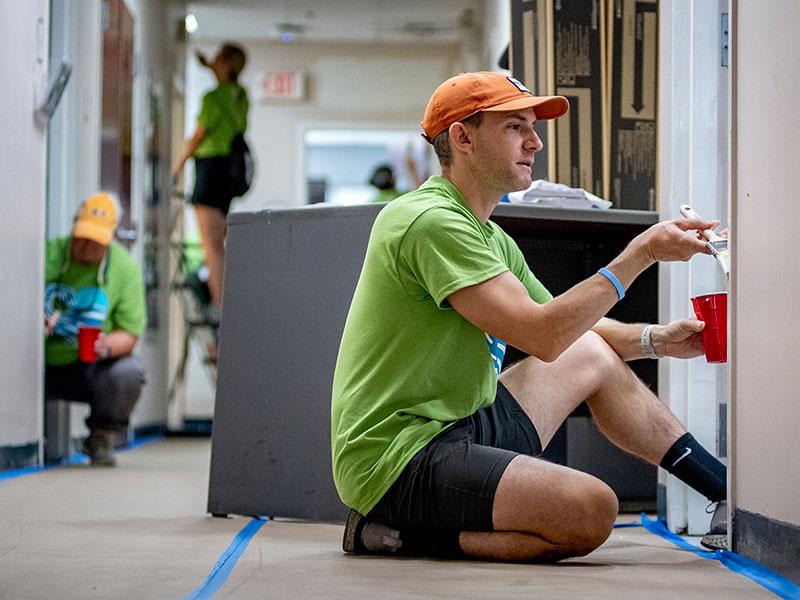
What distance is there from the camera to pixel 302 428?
2.92m

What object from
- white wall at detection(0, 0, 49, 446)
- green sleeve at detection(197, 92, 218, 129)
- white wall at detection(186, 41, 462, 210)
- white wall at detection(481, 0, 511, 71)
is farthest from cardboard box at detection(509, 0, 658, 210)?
white wall at detection(186, 41, 462, 210)

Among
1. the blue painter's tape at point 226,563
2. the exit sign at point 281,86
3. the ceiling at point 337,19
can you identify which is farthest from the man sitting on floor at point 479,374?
the exit sign at point 281,86

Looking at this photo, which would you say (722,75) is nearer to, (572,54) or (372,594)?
(572,54)

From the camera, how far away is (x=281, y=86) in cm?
938

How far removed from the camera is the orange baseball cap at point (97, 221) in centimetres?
480

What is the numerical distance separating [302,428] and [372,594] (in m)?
1.18

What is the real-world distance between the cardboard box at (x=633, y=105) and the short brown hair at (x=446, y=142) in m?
1.19

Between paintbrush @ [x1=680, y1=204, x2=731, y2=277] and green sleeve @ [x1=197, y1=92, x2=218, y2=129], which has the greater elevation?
green sleeve @ [x1=197, y1=92, x2=218, y2=129]

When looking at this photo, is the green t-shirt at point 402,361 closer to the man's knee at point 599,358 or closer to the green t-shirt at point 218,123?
the man's knee at point 599,358

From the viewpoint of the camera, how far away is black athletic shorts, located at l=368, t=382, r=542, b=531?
2.11 m

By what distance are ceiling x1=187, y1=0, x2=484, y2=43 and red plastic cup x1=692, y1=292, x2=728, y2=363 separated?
241 inches

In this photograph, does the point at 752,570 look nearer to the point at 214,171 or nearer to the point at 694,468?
the point at 694,468

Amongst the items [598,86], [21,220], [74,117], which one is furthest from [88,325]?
[598,86]

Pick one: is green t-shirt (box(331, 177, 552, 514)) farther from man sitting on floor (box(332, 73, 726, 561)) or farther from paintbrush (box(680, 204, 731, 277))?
paintbrush (box(680, 204, 731, 277))
